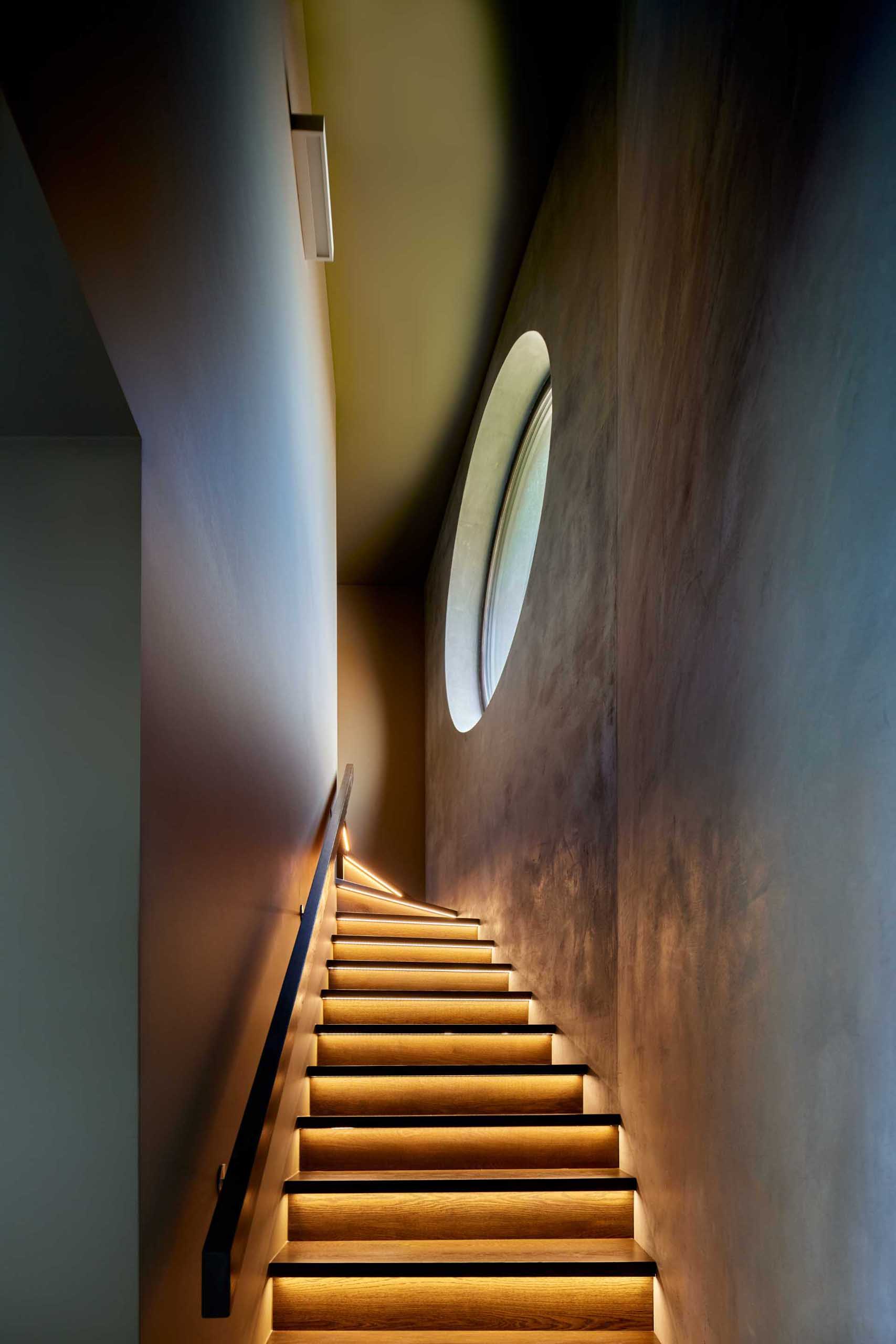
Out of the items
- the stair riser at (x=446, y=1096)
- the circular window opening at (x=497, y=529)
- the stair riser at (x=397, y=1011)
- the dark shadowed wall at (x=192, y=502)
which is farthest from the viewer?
the circular window opening at (x=497, y=529)

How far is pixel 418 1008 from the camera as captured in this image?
4.09m

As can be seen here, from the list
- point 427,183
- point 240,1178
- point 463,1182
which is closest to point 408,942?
point 463,1182

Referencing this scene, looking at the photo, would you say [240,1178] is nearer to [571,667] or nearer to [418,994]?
[418,994]

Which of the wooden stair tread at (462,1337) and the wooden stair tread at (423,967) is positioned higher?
the wooden stair tread at (423,967)

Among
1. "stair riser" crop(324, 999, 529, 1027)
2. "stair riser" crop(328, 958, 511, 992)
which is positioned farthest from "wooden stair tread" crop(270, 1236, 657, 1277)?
"stair riser" crop(328, 958, 511, 992)

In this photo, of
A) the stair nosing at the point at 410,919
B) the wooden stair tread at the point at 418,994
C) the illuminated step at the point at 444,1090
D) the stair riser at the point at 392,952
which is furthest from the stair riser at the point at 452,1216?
the stair nosing at the point at 410,919

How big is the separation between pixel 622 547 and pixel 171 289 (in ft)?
6.50

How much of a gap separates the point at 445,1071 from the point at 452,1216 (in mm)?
656

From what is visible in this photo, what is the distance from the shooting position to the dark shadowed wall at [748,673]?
1.53m

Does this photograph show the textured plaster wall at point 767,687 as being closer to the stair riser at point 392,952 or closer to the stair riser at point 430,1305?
the stair riser at point 430,1305

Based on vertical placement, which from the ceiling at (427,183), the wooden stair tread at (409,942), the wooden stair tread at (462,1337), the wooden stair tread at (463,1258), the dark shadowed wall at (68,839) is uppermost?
the ceiling at (427,183)

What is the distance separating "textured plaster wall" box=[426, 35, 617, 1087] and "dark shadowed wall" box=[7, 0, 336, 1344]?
3.80 ft

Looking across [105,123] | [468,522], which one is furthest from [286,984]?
[468,522]

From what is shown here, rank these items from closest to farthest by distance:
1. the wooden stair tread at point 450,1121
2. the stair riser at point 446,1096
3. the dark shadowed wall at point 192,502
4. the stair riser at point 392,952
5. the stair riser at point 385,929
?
the dark shadowed wall at point 192,502 → the wooden stair tread at point 450,1121 → the stair riser at point 446,1096 → the stair riser at point 392,952 → the stair riser at point 385,929
